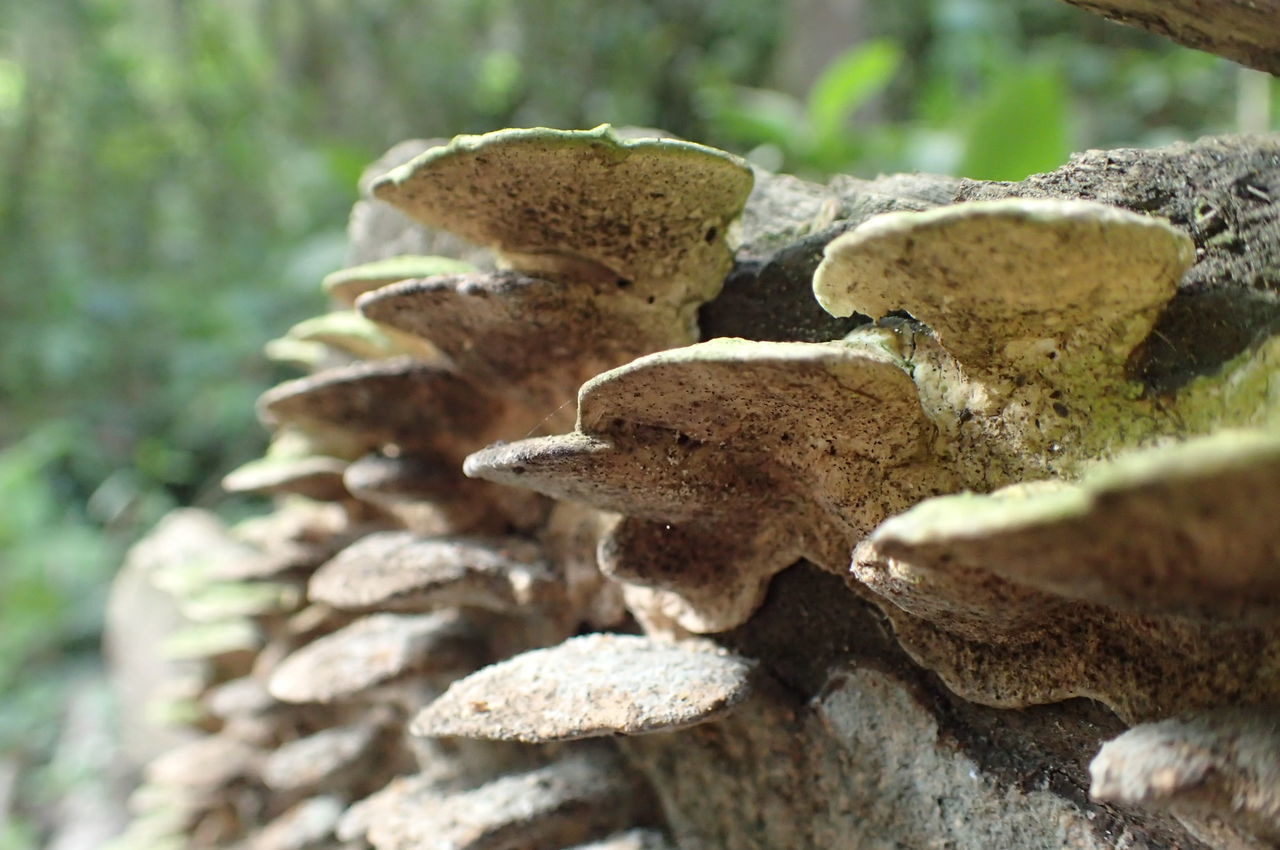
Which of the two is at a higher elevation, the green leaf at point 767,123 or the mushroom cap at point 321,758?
the green leaf at point 767,123

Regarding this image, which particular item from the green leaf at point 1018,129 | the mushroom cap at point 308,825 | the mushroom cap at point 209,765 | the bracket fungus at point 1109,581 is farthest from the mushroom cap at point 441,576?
the green leaf at point 1018,129

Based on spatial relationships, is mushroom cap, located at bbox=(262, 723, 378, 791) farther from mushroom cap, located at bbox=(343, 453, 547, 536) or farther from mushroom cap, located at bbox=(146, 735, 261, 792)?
mushroom cap, located at bbox=(343, 453, 547, 536)

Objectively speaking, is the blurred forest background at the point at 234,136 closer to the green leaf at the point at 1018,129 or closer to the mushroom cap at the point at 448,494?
the green leaf at the point at 1018,129

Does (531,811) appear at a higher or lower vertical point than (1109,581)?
lower

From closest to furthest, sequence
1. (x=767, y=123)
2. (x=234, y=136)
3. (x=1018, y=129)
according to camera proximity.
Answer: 1. (x=1018, y=129)
2. (x=767, y=123)
3. (x=234, y=136)

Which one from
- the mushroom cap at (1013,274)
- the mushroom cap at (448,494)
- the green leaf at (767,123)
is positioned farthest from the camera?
the green leaf at (767,123)

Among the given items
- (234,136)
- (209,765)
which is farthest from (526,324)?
(234,136)

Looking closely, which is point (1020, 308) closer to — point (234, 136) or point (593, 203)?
point (593, 203)
